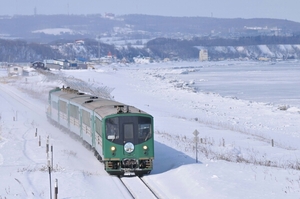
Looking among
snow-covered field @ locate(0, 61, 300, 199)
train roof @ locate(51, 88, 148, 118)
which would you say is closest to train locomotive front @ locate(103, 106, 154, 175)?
train roof @ locate(51, 88, 148, 118)

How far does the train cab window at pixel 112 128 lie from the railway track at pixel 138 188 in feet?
4.26

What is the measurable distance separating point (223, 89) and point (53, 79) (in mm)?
19507

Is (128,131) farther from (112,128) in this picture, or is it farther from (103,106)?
(103,106)

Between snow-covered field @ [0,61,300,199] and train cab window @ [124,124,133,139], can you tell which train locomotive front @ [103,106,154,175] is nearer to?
train cab window @ [124,124,133,139]

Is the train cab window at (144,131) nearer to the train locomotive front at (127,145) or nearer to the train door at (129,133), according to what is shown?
the train locomotive front at (127,145)

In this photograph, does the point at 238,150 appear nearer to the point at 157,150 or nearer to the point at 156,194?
the point at 157,150

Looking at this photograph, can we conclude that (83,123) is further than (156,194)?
Yes

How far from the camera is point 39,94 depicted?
59062 mm

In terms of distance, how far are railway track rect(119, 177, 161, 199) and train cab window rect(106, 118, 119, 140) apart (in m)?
1.30

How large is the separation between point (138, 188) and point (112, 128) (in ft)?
8.78

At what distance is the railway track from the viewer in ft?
54.6

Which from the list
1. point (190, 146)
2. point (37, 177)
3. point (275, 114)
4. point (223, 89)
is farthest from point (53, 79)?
point (37, 177)

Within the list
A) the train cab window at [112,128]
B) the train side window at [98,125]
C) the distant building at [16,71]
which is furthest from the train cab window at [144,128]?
the distant building at [16,71]

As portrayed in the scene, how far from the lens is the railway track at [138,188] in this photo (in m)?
16.7
